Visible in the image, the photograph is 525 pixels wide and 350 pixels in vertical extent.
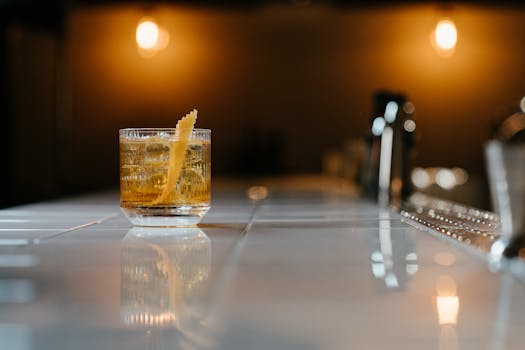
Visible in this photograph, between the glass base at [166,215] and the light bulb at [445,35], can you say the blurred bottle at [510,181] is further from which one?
the light bulb at [445,35]

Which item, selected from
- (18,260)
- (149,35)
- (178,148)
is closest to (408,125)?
(178,148)

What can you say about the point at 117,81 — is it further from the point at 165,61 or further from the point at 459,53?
the point at 459,53

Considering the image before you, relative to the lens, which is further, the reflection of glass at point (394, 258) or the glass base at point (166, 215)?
the glass base at point (166, 215)

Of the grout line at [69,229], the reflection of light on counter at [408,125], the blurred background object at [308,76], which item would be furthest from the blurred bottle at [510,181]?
the blurred background object at [308,76]

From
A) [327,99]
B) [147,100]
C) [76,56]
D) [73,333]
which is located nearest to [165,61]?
[147,100]

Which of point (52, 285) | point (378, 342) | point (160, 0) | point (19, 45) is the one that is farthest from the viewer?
point (160, 0)

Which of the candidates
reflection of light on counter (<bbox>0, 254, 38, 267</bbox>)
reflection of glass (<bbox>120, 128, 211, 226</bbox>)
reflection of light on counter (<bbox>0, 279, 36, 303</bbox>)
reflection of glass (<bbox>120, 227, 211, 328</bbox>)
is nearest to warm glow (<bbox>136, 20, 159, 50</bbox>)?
reflection of glass (<bbox>120, 128, 211, 226</bbox>)

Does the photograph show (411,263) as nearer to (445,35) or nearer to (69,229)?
(69,229)

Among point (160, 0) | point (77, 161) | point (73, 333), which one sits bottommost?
point (77, 161)
